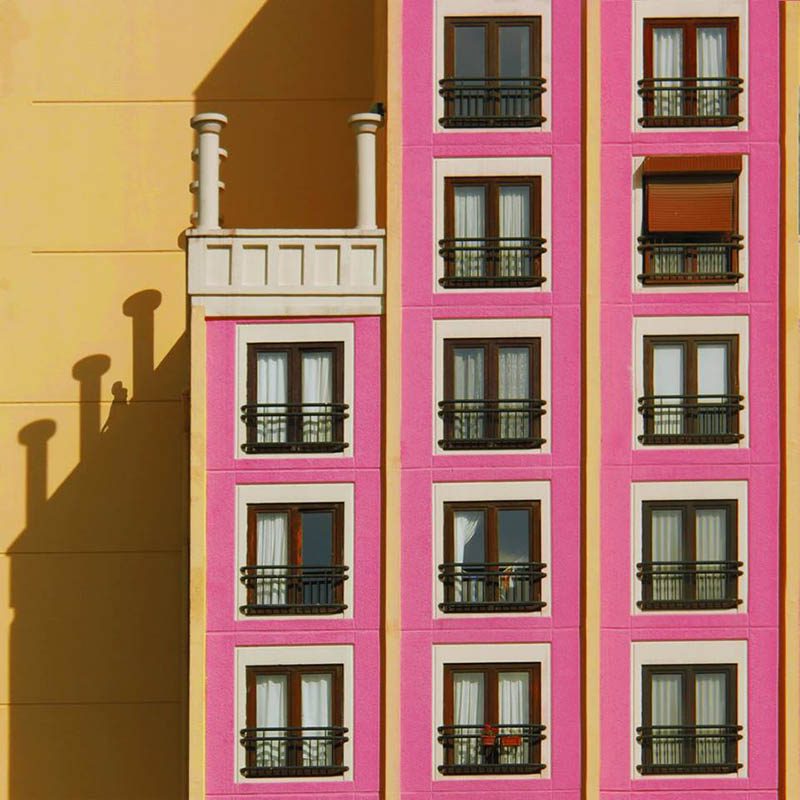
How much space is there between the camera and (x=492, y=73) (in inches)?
811

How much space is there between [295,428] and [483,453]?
2.95 meters

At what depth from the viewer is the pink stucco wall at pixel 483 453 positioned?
20016 millimetres

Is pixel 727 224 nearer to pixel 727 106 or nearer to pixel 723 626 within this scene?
pixel 727 106

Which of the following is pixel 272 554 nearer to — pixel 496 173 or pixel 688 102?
pixel 496 173

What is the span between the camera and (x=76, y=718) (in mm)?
24734

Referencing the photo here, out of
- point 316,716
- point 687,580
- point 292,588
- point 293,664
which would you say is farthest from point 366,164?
point 316,716

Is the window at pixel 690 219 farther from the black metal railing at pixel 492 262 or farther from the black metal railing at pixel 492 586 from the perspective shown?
the black metal railing at pixel 492 586

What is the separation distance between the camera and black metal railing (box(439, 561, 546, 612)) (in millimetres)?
20125

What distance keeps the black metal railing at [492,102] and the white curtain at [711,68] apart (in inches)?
101

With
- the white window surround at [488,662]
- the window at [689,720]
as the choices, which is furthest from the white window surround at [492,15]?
the window at [689,720]

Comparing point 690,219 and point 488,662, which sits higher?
point 690,219

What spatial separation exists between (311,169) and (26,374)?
6.79 metres

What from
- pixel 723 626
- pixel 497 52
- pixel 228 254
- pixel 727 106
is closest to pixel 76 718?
pixel 228 254

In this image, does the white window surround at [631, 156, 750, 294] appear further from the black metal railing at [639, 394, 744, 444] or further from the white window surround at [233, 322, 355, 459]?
the white window surround at [233, 322, 355, 459]
